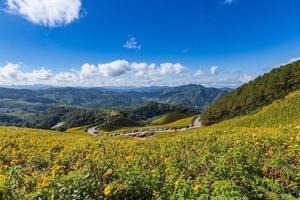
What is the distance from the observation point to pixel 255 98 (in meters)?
80.6

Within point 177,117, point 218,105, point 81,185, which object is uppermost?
point 81,185

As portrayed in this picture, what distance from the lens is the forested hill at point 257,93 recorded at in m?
73.1

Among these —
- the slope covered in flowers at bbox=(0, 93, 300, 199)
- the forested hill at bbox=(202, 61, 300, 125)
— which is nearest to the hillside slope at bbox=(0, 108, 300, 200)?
the slope covered in flowers at bbox=(0, 93, 300, 199)

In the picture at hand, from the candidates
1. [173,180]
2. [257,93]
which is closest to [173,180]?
[173,180]

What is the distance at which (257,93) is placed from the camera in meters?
81.1

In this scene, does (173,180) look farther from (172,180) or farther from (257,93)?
(257,93)

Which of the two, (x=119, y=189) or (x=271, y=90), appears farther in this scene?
(x=271, y=90)

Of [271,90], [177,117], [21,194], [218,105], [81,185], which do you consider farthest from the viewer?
[177,117]

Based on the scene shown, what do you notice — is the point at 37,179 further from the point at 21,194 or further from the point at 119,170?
the point at 119,170

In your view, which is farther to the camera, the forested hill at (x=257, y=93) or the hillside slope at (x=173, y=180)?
the forested hill at (x=257, y=93)

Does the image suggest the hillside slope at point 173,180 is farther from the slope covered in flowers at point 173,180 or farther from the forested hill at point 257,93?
the forested hill at point 257,93

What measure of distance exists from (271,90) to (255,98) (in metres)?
5.78

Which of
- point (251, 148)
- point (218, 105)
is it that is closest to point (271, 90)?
point (218, 105)

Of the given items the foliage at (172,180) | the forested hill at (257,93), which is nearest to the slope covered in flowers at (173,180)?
the foliage at (172,180)
